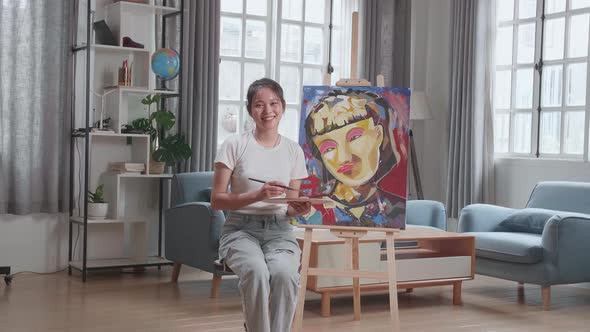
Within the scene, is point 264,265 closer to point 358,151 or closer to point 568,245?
point 358,151

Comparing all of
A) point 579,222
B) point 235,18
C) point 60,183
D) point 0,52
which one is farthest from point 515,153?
point 0,52

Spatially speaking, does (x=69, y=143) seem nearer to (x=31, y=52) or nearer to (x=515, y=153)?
(x=31, y=52)

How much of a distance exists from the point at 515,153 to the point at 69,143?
11.2 ft

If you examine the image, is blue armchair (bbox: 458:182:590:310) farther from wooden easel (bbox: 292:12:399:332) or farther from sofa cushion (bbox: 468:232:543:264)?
wooden easel (bbox: 292:12:399:332)

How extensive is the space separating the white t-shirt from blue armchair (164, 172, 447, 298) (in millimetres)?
1574

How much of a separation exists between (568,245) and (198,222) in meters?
2.27

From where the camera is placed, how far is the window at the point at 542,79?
580 centimetres

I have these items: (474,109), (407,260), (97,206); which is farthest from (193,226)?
(474,109)

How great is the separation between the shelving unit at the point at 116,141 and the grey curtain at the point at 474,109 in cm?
229

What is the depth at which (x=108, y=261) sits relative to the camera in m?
5.62

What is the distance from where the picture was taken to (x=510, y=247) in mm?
4938

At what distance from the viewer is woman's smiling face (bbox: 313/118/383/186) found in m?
4.06

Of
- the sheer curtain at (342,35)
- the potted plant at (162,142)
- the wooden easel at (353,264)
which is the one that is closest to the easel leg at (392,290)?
the wooden easel at (353,264)

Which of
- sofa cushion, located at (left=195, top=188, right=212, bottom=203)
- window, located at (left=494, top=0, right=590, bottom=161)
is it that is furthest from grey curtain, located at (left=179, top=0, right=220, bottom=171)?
window, located at (left=494, top=0, right=590, bottom=161)
